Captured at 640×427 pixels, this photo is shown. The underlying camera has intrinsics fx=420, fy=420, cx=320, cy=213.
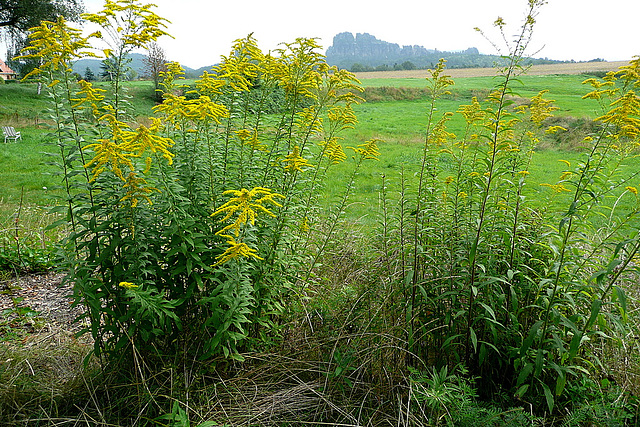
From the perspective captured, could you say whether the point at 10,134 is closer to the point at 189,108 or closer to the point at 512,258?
the point at 189,108

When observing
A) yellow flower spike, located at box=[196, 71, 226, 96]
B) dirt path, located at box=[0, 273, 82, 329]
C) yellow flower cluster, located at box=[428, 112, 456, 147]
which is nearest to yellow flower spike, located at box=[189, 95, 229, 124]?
yellow flower spike, located at box=[196, 71, 226, 96]

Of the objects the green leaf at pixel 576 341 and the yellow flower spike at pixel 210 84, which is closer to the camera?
the green leaf at pixel 576 341

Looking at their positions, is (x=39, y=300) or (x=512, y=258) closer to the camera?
(x=512, y=258)

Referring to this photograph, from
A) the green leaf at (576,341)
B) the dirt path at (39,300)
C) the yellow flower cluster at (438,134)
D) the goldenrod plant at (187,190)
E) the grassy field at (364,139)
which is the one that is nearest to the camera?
the green leaf at (576,341)

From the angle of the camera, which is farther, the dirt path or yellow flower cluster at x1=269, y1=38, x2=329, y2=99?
the dirt path

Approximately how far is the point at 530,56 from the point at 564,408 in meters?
2.36

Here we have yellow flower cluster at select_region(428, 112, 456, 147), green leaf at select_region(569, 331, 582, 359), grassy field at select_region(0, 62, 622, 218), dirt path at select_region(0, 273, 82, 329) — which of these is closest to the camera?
green leaf at select_region(569, 331, 582, 359)

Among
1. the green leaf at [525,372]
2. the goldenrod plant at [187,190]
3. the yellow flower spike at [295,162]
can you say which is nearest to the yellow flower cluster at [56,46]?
the goldenrod plant at [187,190]

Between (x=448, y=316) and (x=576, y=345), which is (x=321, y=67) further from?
(x=576, y=345)

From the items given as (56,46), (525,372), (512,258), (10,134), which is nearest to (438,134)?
(512,258)

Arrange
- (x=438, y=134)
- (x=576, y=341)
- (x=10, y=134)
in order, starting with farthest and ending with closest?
(x=10, y=134)
(x=438, y=134)
(x=576, y=341)

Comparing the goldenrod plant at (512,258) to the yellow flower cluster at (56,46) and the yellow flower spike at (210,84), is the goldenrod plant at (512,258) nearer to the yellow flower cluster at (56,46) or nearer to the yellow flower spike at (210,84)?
the yellow flower spike at (210,84)

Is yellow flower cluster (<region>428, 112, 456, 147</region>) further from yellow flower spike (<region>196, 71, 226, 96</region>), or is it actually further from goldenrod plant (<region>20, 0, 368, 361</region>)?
yellow flower spike (<region>196, 71, 226, 96</region>)

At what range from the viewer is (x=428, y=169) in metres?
A: 3.68
